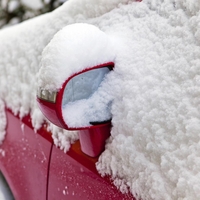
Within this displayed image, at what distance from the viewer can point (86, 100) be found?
143 cm

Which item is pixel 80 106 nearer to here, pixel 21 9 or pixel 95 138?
pixel 95 138

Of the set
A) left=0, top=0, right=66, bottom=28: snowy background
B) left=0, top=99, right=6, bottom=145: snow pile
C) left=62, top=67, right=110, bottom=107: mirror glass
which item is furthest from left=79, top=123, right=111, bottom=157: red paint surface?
left=0, top=0, right=66, bottom=28: snowy background

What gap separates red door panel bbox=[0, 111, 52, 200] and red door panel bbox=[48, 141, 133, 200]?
8 cm

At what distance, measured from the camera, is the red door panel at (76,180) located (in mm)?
1437

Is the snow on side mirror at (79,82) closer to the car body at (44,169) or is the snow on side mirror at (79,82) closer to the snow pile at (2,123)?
the car body at (44,169)

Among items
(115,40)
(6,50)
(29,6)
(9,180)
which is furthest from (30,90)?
(29,6)

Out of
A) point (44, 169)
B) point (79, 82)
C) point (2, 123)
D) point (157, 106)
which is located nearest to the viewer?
point (157, 106)

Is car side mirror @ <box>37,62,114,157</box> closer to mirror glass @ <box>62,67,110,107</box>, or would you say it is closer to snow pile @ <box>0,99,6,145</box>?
mirror glass @ <box>62,67,110,107</box>

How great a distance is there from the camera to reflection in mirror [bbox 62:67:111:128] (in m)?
1.37

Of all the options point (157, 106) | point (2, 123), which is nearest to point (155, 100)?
point (157, 106)

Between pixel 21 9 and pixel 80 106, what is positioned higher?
pixel 80 106

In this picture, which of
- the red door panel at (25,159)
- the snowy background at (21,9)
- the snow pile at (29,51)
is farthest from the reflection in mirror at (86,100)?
the snowy background at (21,9)

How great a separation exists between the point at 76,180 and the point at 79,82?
0.43 m

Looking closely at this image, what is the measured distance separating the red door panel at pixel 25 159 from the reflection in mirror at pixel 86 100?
441 millimetres
